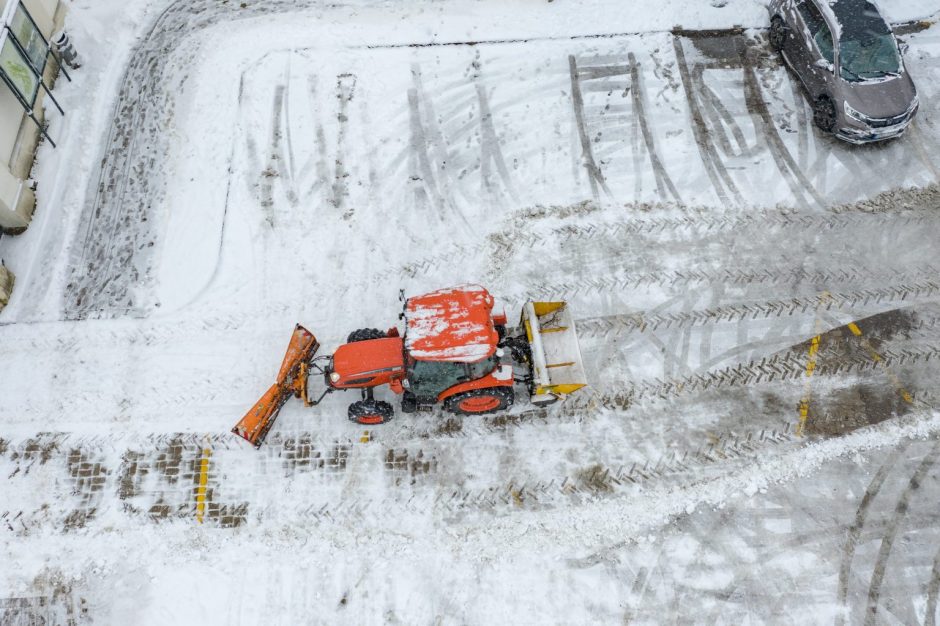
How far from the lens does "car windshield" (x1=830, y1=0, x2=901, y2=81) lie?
10.9 metres

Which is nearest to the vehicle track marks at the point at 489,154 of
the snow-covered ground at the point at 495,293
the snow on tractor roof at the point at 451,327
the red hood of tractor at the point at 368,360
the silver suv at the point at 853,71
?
the snow-covered ground at the point at 495,293

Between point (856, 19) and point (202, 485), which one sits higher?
point (856, 19)

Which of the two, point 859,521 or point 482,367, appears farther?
point 859,521

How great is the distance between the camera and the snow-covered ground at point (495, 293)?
825 cm

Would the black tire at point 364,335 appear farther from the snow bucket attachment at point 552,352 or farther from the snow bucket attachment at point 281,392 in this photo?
the snow bucket attachment at point 552,352

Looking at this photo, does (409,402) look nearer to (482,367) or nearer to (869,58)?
(482,367)

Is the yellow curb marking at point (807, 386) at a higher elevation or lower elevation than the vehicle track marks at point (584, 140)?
lower

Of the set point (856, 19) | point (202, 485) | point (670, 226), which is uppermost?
point (856, 19)

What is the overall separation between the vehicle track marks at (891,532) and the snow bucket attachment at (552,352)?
4777 millimetres

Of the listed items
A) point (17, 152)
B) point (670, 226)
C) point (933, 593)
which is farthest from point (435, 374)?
point (17, 152)

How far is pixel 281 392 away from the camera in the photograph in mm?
8852

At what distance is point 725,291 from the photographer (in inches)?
→ 396

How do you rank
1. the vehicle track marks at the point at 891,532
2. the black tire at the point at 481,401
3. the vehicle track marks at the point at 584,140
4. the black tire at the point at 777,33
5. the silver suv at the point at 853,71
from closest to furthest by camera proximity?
1. the vehicle track marks at the point at 891,532
2. the black tire at the point at 481,401
3. the silver suv at the point at 853,71
4. the vehicle track marks at the point at 584,140
5. the black tire at the point at 777,33

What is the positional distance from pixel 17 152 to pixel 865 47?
16.1 meters
